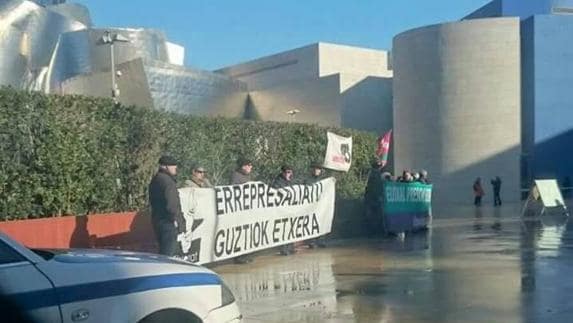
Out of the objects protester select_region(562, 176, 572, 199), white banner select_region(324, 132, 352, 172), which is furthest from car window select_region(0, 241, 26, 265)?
protester select_region(562, 176, 572, 199)

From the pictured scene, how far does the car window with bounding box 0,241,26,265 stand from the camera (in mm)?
4016

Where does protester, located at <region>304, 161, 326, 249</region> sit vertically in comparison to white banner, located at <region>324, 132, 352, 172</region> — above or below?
below

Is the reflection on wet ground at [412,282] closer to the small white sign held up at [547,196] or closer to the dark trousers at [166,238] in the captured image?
the dark trousers at [166,238]

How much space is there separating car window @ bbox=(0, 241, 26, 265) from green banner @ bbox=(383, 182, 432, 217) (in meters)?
12.5

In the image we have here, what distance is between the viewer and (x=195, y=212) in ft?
34.3

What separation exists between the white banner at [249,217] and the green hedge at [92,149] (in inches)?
45.8

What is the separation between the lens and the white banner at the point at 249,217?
1046 centimetres

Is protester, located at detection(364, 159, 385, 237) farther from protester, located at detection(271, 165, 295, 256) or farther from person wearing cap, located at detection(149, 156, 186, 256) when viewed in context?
person wearing cap, located at detection(149, 156, 186, 256)

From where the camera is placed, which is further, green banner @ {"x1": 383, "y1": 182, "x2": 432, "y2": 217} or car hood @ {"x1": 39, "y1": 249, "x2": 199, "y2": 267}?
green banner @ {"x1": 383, "y1": 182, "x2": 432, "y2": 217}

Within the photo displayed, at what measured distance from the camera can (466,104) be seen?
1836 inches

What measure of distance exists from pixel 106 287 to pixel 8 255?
54 centimetres

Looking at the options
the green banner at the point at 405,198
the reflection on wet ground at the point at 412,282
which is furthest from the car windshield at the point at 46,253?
the green banner at the point at 405,198

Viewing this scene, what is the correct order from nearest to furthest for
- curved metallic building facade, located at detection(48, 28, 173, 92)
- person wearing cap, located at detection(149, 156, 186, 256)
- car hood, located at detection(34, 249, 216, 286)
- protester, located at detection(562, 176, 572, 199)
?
car hood, located at detection(34, 249, 216, 286), person wearing cap, located at detection(149, 156, 186, 256), protester, located at detection(562, 176, 572, 199), curved metallic building facade, located at detection(48, 28, 173, 92)

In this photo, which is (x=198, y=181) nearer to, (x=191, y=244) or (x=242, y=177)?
(x=242, y=177)
